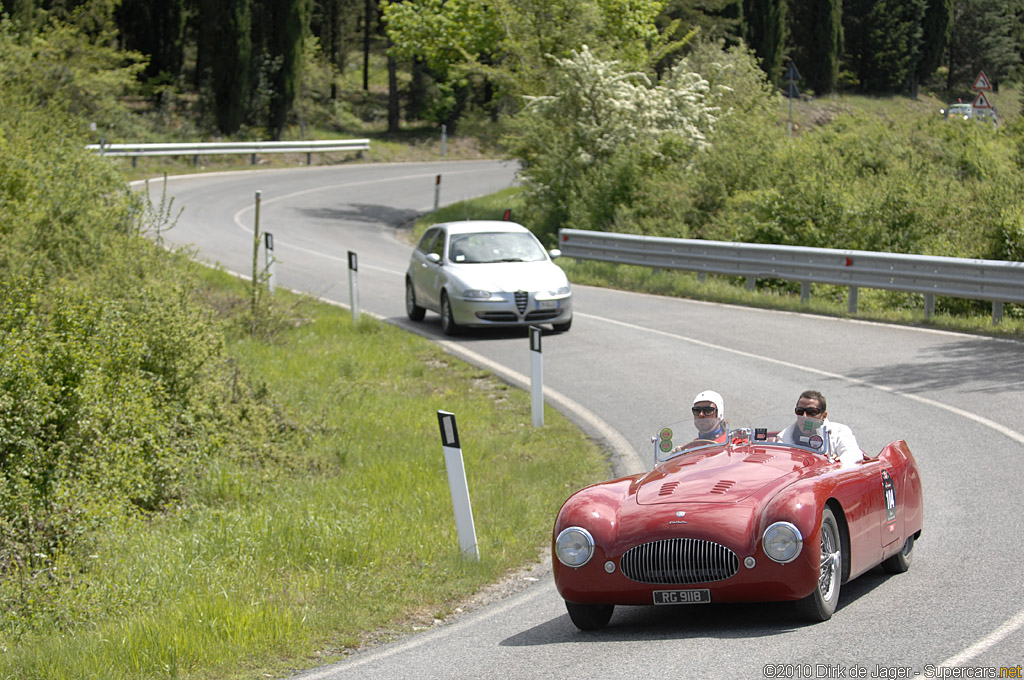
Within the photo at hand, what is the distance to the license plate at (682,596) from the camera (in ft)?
20.6

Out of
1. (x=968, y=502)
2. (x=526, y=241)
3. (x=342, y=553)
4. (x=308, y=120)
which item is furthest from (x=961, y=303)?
(x=308, y=120)

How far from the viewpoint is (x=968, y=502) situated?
889 centimetres

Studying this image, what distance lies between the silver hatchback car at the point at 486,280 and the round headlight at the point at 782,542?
11.6 meters

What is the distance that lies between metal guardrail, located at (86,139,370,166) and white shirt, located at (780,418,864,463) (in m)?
33.3

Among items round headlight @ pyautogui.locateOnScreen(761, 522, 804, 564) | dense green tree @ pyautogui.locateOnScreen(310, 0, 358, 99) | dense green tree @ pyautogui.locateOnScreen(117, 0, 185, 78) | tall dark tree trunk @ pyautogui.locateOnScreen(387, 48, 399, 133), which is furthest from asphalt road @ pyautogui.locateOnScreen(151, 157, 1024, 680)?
dense green tree @ pyautogui.locateOnScreen(310, 0, 358, 99)

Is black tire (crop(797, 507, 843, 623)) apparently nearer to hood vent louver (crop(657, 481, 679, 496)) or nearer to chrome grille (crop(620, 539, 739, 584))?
chrome grille (crop(620, 539, 739, 584))

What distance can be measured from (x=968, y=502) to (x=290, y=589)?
16.4 feet

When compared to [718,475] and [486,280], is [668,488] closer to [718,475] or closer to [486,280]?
[718,475]

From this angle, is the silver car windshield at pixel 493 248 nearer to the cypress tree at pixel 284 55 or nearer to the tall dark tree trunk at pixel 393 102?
the cypress tree at pixel 284 55

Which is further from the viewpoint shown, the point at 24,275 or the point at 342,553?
the point at 24,275

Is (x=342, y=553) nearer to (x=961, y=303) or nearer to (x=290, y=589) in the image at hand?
(x=290, y=589)

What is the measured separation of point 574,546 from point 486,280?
11668 millimetres

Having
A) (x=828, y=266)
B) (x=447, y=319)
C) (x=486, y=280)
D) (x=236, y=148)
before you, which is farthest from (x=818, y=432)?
(x=236, y=148)

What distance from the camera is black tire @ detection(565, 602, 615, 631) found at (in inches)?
263
